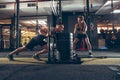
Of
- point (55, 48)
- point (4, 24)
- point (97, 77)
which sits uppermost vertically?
point (4, 24)

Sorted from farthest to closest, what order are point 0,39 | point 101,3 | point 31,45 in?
1. point 0,39
2. point 101,3
3. point 31,45

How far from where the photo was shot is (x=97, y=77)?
3154 mm

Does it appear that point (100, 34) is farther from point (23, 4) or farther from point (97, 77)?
point (97, 77)

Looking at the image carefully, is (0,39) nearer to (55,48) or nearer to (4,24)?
(4,24)

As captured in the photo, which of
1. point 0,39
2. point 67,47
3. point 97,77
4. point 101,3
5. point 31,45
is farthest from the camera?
point 0,39

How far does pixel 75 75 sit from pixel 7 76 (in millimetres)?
1185

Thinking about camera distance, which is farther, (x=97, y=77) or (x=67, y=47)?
(x=67, y=47)

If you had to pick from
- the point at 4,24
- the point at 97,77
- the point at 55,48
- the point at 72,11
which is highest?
A: the point at 72,11

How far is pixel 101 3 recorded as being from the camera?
449 inches

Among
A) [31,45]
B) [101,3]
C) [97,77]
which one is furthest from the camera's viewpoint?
[101,3]

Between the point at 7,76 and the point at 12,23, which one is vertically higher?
the point at 12,23

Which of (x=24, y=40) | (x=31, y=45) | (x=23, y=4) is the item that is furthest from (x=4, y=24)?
(x=31, y=45)

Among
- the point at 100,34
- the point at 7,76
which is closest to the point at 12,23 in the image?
the point at 100,34

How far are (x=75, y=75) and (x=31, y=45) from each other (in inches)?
113
